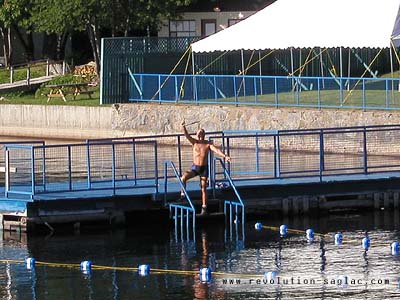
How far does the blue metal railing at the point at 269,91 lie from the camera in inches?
1801

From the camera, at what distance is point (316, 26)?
43.7 meters

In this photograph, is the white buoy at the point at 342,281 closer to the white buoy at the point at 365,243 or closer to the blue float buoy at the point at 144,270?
the white buoy at the point at 365,243

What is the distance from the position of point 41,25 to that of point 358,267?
1479 inches

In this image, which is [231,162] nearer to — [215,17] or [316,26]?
[316,26]

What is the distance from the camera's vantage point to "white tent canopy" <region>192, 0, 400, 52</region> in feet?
135

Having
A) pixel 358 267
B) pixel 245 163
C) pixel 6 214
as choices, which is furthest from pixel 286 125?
pixel 358 267

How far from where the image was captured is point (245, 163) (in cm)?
3922

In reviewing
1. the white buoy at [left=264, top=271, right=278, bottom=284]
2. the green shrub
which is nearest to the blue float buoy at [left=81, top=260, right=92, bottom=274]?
the white buoy at [left=264, top=271, right=278, bottom=284]

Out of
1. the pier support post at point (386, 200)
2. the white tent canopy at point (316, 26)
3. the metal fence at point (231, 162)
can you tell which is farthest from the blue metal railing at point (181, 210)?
the white tent canopy at point (316, 26)

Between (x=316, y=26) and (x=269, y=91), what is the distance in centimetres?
620

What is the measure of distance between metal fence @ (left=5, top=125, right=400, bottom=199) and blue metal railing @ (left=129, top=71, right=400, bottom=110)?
82.6 inches

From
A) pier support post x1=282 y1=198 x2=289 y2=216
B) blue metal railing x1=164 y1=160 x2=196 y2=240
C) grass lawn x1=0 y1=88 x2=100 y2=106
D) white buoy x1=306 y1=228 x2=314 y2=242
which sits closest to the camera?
white buoy x1=306 y1=228 x2=314 y2=242

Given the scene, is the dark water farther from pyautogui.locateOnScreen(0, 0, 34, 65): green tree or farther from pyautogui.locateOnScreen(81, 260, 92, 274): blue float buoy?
pyautogui.locateOnScreen(0, 0, 34, 65): green tree

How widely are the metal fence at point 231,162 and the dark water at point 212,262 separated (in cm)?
139
